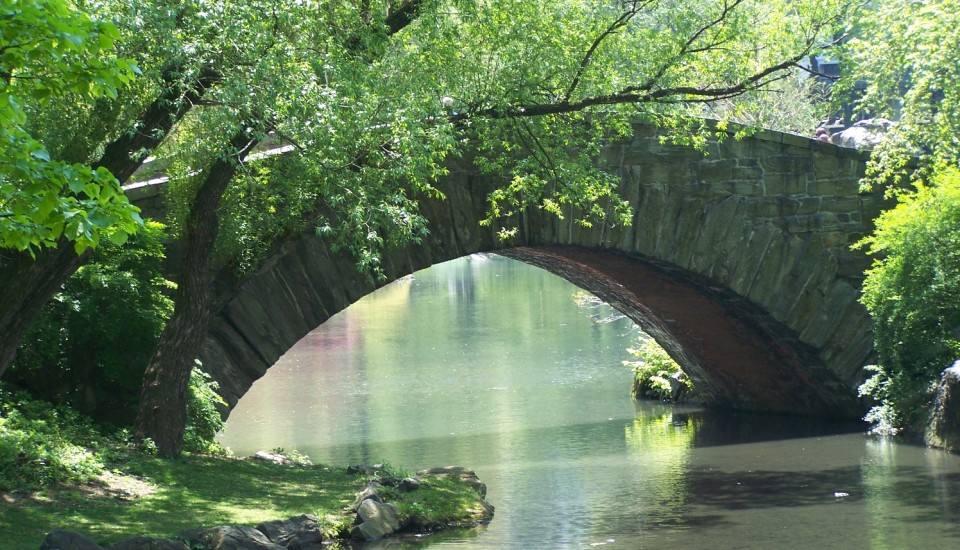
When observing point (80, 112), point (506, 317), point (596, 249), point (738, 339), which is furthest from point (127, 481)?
point (506, 317)

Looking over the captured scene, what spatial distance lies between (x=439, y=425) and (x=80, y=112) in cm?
755

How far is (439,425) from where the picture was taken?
15.1 meters

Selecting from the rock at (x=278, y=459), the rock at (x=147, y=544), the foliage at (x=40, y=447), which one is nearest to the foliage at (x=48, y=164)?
the rock at (x=147, y=544)

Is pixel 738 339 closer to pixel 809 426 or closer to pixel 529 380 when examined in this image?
pixel 809 426

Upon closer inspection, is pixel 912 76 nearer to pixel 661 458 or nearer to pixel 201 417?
pixel 661 458

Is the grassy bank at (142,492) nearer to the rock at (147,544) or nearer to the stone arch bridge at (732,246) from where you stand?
the rock at (147,544)

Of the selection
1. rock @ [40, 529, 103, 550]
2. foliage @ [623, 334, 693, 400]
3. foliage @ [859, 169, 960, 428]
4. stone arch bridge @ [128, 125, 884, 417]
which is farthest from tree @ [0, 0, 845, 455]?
foliage @ [623, 334, 693, 400]

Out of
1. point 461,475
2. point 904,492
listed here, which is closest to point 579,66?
point 461,475

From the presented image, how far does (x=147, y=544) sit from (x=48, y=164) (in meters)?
2.77

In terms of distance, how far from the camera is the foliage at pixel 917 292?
39.3 ft

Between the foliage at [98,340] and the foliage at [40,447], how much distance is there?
393mm

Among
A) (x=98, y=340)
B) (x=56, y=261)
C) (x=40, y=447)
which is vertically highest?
(x=56, y=261)

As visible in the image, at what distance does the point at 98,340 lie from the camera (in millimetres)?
9711

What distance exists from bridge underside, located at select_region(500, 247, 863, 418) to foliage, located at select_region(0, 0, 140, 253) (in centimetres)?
871
